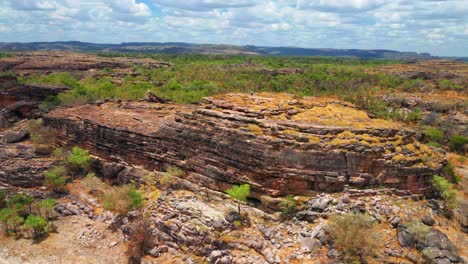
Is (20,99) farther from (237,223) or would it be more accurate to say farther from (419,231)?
(419,231)

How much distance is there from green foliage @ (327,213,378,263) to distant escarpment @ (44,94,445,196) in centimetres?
383

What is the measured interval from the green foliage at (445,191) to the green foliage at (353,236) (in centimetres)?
760

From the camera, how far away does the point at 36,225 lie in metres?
28.0

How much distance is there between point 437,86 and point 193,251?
96420 millimetres

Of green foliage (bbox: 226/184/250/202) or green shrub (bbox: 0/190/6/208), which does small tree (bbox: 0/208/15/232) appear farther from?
green foliage (bbox: 226/184/250/202)

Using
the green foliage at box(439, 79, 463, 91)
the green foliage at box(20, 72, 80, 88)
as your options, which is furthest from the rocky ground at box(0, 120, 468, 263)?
the green foliage at box(439, 79, 463, 91)

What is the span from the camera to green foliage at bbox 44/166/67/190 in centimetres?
3459

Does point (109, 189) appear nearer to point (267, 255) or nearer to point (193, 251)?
point (193, 251)

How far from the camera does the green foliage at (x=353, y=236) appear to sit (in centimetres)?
2128

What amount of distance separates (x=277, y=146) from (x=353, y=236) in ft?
28.8

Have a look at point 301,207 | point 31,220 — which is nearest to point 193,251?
point 301,207

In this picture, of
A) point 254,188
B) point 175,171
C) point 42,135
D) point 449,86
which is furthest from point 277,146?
point 449,86

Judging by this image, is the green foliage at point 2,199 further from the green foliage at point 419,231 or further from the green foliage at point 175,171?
the green foliage at point 419,231

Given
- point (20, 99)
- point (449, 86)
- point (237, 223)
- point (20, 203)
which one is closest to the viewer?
point (237, 223)
